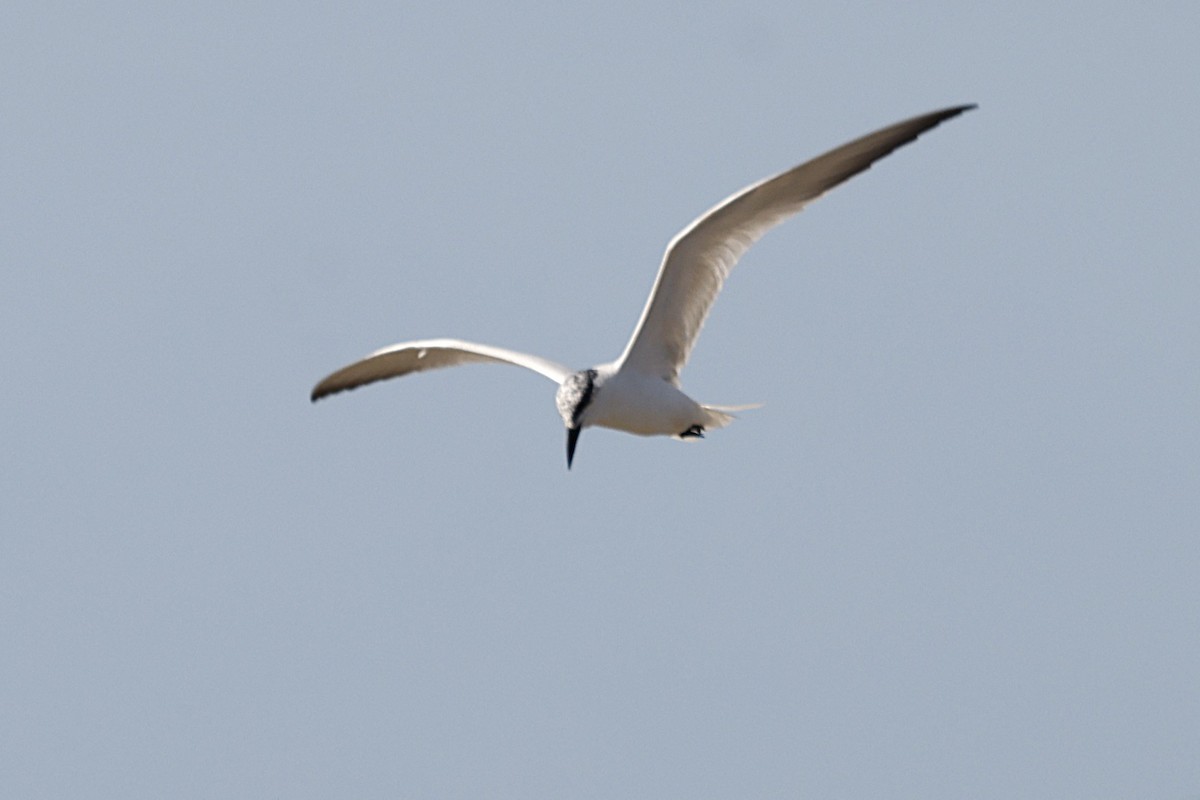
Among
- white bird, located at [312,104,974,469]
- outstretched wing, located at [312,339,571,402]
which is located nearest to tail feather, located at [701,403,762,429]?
white bird, located at [312,104,974,469]

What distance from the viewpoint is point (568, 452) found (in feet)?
46.4

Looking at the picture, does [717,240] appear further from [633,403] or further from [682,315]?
[633,403]

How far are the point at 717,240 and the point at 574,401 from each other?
1577 mm

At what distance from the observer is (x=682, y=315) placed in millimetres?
14094

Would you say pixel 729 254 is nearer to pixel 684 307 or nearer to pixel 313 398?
pixel 684 307

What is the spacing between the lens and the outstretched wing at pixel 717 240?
12484 mm

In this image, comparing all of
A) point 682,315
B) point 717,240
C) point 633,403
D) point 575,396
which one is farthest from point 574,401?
point 717,240

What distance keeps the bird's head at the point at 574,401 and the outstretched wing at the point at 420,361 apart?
0.38 metres

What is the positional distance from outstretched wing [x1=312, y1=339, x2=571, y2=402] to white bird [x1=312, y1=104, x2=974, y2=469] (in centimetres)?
2

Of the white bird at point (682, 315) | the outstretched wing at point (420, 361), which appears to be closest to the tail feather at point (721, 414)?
the white bird at point (682, 315)

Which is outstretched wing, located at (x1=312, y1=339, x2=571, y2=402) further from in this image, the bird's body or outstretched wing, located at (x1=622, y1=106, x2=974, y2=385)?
outstretched wing, located at (x1=622, y1=106, x2=974, y2=385)

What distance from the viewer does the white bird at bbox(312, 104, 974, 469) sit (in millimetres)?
12633

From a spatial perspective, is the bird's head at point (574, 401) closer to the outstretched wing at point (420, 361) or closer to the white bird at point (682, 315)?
the white bird at point (682, 315)

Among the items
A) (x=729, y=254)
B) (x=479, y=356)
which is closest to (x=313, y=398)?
(x=479, y=356)
